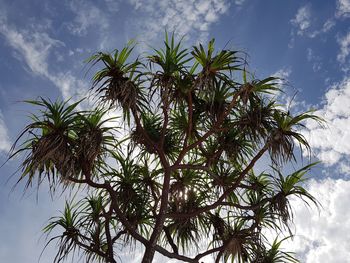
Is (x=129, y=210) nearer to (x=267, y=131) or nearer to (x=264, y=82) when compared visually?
(x=267, y=131)

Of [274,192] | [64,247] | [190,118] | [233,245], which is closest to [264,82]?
[190,118]

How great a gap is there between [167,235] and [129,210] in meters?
0.77

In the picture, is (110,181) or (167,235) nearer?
(110,181)

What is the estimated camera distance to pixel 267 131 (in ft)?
17.3

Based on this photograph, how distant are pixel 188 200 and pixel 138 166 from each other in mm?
870

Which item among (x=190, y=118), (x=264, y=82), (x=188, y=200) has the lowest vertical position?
(x=188, y=200)

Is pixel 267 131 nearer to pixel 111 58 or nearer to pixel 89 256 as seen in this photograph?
pixel 111 58

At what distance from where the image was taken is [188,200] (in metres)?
5.88

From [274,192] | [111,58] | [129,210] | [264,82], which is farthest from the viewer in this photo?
[274,192]

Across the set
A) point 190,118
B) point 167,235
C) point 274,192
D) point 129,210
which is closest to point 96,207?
point 129,210

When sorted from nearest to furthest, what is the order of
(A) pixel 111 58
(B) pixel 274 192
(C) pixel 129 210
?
1. (A) pixel 111 58
2. (C) pixel 129 210
3. (B) pixel 274 192

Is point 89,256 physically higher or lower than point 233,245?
lower

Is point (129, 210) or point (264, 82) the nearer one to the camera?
point (264, 82)

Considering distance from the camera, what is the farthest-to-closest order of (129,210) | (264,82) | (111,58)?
(129,210) → (264,82) → (111,58)
